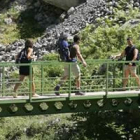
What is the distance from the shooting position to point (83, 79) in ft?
50.4

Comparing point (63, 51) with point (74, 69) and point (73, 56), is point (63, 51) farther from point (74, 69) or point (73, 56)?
point (74, 69)

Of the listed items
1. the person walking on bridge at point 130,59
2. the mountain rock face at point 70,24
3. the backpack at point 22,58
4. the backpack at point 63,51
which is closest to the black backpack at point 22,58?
the backpack at point 22,58

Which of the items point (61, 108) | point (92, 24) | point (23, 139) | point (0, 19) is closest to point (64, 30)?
point (92, 24)

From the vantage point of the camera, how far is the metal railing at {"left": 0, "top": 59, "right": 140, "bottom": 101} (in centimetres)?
1523

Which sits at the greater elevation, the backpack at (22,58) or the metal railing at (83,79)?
the backpack at (22,58)

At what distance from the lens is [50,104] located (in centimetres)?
1484

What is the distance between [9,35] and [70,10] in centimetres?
463

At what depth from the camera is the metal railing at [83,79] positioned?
15234 mm

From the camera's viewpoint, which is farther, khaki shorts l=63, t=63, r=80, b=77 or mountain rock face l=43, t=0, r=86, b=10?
mountain rock face l=43, t=0, r=86, b=10

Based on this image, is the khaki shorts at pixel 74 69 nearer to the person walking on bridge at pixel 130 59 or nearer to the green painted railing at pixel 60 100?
the green painted railing at pixel 60 100

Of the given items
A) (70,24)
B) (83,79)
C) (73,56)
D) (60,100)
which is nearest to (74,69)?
(73,56)

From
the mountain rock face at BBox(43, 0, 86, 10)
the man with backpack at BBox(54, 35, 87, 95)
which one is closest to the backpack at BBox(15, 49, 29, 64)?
the man with backpack at BBox(54, 35, 87, 95)

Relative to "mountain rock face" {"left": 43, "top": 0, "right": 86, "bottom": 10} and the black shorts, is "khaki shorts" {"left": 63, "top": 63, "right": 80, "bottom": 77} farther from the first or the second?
"mountain rock face" {"left": 43, "top": 0, "right": 86, "bottom": 10}

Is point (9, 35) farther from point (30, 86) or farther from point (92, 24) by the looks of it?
point (30, 86)
